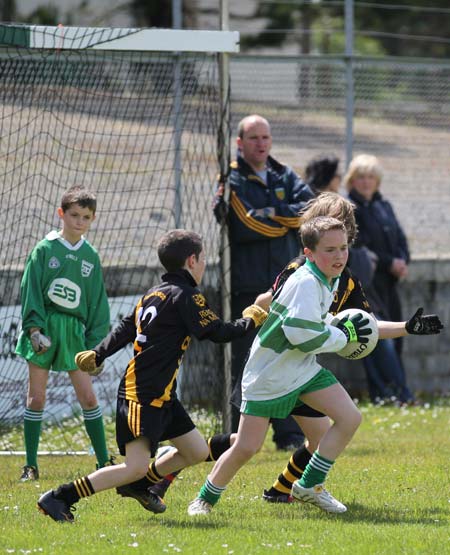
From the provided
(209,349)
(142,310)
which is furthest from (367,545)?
(209,349)

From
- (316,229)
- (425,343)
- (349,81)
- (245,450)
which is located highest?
(349,81)

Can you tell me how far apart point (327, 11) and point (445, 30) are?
235 cm

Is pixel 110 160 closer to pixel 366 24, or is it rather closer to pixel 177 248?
pixel 177 248

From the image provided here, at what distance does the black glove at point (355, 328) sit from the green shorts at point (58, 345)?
2.36m

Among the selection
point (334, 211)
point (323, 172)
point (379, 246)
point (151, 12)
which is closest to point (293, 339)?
point (334, 211)

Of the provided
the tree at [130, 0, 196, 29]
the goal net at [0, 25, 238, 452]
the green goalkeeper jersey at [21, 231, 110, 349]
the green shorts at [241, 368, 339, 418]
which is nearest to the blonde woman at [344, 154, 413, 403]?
the goal net at [0, 25, 238, 452]

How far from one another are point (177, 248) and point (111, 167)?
407cm

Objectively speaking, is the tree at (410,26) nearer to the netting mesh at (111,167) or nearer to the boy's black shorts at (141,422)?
the netting mesh at (111,167)

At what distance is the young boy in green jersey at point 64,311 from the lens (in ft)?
25.8

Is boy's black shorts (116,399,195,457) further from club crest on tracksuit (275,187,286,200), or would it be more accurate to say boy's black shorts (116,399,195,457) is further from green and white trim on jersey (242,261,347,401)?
club crest on tracksuit (275,187,286,200)

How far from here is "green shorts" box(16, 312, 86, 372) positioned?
312 inches

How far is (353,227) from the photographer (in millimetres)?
6793

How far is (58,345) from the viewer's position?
7930 millimetres

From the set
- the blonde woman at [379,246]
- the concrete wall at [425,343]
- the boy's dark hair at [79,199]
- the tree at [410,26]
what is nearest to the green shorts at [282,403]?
the boy's dark hair at [79,199]
